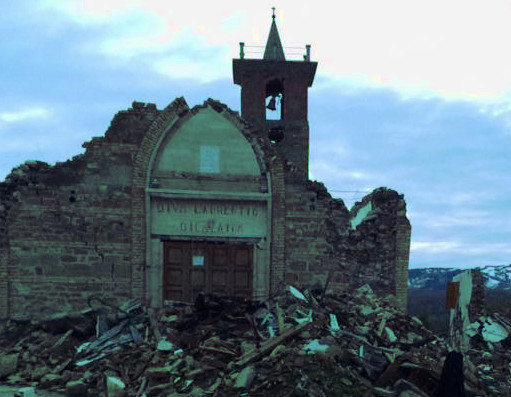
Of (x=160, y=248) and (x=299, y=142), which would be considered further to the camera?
(x=299, y=142)

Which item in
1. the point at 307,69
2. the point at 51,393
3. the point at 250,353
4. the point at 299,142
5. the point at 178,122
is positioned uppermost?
the point at 307,69

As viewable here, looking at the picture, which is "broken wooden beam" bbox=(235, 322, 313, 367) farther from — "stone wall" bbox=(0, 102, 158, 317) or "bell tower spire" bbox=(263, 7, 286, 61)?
"bell tower spire" bbox=(263, 7, 286, 61)

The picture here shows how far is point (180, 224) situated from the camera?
539 inches

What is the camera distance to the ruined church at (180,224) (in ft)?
43.1

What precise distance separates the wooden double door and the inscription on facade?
1.10 ft

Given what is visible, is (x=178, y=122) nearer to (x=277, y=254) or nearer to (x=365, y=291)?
(x=277, y=254)

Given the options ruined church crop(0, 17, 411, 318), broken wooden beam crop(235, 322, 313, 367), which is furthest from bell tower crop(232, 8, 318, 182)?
broken wooden beam crop(235, 322, 313, 367)

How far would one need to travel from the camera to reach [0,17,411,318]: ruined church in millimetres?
13141

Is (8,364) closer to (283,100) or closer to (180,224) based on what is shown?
(180,224)

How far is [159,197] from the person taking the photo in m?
13.6

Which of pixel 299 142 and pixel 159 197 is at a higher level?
pixel 299 142

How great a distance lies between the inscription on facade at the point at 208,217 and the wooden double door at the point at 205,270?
1.10 feet

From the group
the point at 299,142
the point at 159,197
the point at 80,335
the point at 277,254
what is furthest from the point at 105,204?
the point at 299,142

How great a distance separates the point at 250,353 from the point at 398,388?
2579 millimetres
